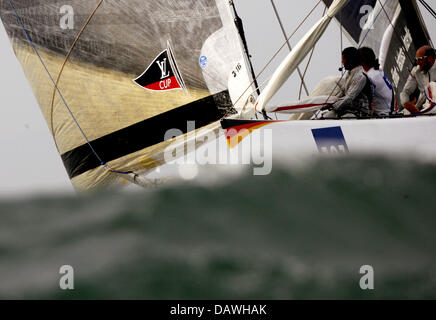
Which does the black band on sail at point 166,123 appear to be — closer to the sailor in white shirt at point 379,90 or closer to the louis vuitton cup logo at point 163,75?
the louis vuitton cup logo at point 163,75

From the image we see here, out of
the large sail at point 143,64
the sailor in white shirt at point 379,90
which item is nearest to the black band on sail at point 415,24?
the large sail at point 143,64

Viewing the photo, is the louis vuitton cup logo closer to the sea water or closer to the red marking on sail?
the red marking on sail

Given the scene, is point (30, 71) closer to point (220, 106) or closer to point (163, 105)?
point (163, 105)

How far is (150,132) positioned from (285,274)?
320 centimetres

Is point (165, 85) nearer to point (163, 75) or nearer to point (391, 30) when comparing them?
point (163, 75)

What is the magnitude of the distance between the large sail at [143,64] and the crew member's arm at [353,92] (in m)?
1.54

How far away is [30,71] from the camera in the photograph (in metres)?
5.38

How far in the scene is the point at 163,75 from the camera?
508cm

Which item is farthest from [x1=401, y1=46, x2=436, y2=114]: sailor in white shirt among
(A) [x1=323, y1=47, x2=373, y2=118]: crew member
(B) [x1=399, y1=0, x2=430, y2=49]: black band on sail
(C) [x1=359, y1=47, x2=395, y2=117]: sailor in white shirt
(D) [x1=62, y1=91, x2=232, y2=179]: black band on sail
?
(D) [x1=62, y1=91, x2=232, y2=179]: black band on sail

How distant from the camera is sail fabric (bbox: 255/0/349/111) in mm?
3582

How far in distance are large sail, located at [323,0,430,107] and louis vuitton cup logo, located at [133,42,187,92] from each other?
1.77 meters

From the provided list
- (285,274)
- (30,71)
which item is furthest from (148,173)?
(285,274)

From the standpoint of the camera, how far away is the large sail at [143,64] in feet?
16.4

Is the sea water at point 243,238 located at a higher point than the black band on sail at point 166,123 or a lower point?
lower
